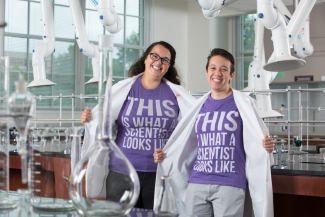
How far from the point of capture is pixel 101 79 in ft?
3.69

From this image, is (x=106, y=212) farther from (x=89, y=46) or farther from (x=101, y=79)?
(x=89, y=46)

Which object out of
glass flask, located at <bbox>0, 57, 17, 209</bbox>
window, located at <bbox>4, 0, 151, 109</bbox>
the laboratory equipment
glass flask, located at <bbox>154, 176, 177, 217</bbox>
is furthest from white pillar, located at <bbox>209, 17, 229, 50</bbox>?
glass flask, located at <bbox>154, 176, 177, 217</bbox>

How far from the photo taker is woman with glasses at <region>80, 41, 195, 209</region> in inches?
97.9

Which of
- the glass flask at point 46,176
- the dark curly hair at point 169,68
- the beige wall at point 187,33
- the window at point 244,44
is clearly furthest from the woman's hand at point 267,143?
the window at point 244,44

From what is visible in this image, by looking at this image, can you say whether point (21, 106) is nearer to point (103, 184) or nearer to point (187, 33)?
point (103, 184)

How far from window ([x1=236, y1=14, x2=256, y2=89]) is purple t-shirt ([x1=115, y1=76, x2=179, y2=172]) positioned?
8.30 meters

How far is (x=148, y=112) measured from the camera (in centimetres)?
252

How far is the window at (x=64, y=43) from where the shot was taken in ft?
27.4

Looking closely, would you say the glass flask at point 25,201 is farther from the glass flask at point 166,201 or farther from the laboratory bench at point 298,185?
the laboratory bench at point 298,185

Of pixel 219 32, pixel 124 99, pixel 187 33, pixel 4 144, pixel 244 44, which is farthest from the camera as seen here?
pixel 244 44

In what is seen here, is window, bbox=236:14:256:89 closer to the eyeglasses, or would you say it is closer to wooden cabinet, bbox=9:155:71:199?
the eyeglasses

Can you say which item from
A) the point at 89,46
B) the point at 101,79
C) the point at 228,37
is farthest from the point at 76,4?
the point at 228,37

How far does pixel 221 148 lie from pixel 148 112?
1.35 feet

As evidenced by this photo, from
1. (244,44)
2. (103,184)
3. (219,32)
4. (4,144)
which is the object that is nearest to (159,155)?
(4,144)
